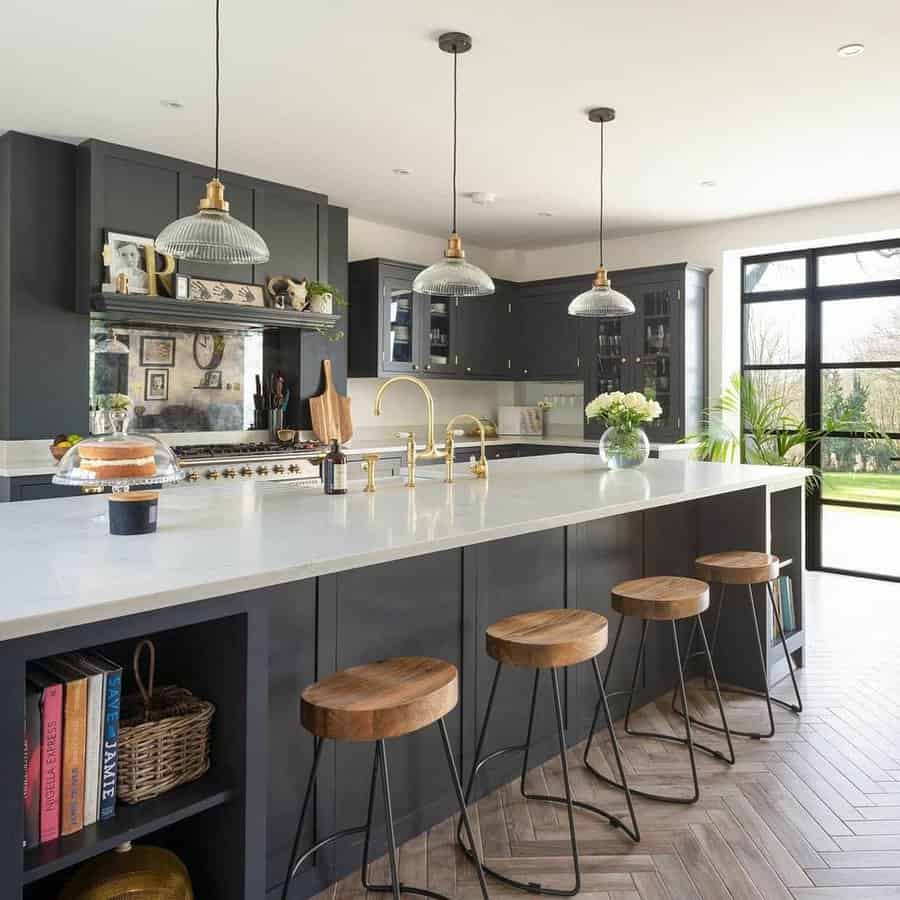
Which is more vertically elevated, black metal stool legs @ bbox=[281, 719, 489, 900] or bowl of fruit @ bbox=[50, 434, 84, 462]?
bowl of fruit @ bbox=[50, 434, 84, 462]

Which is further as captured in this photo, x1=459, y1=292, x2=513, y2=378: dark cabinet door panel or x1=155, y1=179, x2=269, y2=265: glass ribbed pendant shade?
x1=459, y1=292, x2=513, y2=378: dark cabinet door panel

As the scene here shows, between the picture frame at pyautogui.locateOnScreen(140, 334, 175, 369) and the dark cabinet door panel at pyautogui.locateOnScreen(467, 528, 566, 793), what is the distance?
3.25 m

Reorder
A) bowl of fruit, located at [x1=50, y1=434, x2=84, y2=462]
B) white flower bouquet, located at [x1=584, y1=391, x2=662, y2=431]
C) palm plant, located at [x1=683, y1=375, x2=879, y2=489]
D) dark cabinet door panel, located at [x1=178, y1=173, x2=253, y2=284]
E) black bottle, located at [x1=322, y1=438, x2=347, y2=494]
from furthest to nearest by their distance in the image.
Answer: palm plant, located at [x1=683, y1=375, x2=879, y2=489]
dark cabinet door panel, located at [x1=178, y1=173, x2=253, y2=284]
bowl of fruit, located at [x1=50, y1=434, x2=84, y2=462]
white flower bouquet, located at [x1=584, y1=391, x2=662, y2=431]
black bottle, located at [x1=322, y1=438, x2=347, y2=494]

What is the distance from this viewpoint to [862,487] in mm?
6168

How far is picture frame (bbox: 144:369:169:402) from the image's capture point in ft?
17.0

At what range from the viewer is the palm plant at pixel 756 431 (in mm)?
6219

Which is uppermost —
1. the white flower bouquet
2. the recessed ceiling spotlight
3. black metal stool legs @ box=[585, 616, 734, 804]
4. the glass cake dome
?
the recessed ceiling spotlight

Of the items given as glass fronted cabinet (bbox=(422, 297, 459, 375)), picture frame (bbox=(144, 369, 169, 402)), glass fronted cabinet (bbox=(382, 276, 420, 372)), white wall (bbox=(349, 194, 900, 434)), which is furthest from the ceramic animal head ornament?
glass fronted cabinet (bbox=(422, 297, 459, 375))

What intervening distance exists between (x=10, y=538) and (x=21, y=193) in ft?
10.4

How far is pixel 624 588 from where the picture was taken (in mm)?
2928

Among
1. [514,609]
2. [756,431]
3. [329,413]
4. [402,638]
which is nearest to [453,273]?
[514,609]

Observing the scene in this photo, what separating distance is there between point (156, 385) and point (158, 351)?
22 cm

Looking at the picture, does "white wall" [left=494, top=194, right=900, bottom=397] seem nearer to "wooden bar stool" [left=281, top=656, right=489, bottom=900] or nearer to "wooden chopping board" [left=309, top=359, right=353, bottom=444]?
"wooden chopping board" [left=309, top=359, right=353, bottom=444]

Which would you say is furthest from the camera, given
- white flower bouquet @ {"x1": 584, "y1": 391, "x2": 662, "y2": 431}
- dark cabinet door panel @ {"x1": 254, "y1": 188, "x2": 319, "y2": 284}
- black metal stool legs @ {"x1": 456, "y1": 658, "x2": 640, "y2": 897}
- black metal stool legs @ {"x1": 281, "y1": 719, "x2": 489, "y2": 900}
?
dark cabinet door panel @ {"x1": 254, "y1": 188, "x2": 319, "y2": 284}
